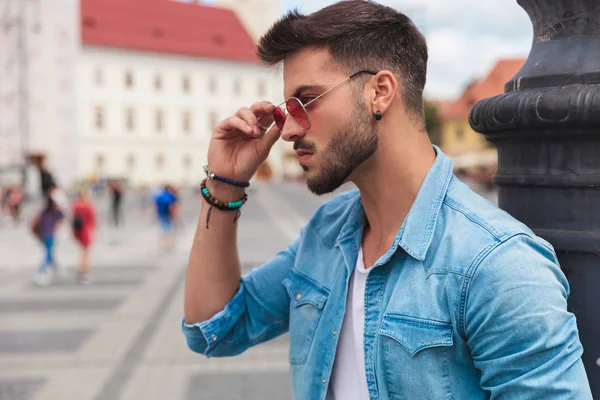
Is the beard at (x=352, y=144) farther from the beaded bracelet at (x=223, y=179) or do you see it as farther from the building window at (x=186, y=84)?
the building window at (x=186, y=84)

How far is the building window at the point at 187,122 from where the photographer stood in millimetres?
61531

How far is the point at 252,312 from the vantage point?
191 centimetres

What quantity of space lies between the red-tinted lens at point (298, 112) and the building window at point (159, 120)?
60405 millimetres

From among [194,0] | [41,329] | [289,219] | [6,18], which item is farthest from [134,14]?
[41,329]

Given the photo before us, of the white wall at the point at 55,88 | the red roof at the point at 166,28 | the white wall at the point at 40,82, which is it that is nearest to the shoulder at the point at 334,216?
the white wall at the point at 40,82

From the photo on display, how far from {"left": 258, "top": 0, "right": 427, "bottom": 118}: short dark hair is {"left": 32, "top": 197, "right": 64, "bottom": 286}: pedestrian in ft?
31.7

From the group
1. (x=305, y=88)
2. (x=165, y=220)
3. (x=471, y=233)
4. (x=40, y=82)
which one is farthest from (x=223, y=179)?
(x=40, y=82)

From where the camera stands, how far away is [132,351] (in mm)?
6344

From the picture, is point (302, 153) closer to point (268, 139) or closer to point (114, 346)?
point (268, 139)

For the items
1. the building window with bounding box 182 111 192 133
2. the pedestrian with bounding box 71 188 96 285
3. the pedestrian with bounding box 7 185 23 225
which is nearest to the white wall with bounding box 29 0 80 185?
the pedestrian with bounding box 7 185 23 225

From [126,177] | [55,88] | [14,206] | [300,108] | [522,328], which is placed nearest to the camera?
[522,328]

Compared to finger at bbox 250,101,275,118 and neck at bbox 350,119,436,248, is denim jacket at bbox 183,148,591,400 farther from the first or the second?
finger at bbox 250,101,275,118

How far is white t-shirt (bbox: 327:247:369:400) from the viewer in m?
1.51

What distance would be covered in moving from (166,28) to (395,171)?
6316 centimetres
